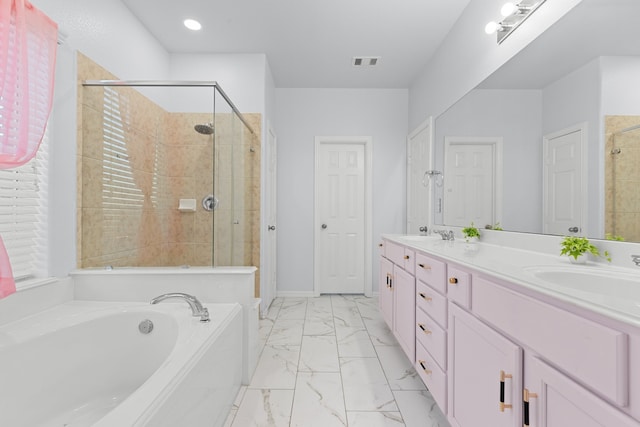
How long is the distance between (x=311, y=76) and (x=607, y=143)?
2836 millimetres

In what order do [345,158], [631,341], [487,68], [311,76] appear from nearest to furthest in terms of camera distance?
[631,341], [487,68], [311,76], [345,158]

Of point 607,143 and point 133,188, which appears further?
point 133,188

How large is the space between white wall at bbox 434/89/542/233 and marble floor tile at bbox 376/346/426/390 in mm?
1111

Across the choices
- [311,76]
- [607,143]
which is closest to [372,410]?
[607,143]

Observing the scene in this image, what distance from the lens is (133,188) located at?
2.26 metres

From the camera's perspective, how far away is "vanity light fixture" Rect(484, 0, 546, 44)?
1.59 m

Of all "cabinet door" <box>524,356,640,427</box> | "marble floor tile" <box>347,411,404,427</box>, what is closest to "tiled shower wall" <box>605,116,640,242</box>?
"cabinet door" <box>524,356,640,427</box>

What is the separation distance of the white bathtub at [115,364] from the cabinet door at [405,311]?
3.49ft

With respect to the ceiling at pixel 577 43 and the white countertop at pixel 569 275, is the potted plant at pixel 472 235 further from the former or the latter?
the ceiling at pixel 577 43

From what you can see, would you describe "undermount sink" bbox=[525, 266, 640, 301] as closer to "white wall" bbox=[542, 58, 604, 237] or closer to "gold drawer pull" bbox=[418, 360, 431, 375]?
"white wall" bbox=[542, 58, 604, 237]

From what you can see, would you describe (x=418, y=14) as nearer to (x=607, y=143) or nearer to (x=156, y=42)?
(x=607, y=143)

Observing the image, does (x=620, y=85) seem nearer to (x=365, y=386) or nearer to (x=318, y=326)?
(x=365, y=386)

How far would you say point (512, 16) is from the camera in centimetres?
171

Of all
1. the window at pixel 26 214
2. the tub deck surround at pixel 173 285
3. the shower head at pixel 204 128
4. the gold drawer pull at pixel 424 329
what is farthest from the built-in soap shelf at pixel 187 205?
the gold drawer pull at pixel 424 329
